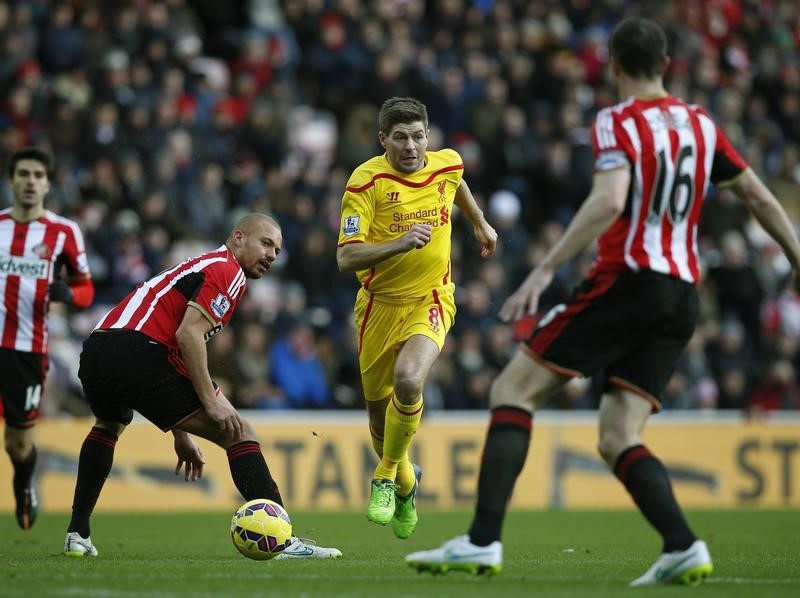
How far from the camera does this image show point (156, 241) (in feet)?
55.5

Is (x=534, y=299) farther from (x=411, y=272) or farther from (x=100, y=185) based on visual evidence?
(x=100, y=185)

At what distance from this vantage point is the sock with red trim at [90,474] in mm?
8734

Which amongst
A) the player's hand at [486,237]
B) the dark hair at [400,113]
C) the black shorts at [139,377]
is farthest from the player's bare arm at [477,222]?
the black shorts at [139,377]

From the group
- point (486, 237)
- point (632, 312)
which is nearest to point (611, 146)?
point (632, 312)

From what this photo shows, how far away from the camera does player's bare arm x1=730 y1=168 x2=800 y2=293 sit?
22.4ft

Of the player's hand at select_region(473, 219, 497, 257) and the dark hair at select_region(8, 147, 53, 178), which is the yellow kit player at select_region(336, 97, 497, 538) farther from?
the dark hair at select_region(8, 147, 53, 178)

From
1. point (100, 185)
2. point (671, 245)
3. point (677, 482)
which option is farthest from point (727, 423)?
point (671, 245)

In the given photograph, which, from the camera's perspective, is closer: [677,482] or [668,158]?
[668,158]

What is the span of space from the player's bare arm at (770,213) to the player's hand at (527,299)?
1.24m

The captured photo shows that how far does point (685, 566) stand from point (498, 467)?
1.00 m

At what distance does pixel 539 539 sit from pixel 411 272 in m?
2.79

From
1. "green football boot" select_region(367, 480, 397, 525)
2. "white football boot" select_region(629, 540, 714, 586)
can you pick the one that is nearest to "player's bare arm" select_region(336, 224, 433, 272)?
"green football boot" select_region(367, 480, 397, 525)

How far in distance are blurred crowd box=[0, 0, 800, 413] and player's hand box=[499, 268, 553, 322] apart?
34.4 ft

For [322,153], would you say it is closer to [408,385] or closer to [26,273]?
[26,273]
